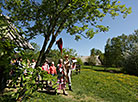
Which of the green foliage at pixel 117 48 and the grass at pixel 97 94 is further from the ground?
the green foliage at pixel 117 48

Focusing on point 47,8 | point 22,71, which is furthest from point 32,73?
point 47,8

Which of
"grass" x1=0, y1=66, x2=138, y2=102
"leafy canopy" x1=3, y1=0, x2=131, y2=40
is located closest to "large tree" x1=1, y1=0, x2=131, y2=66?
"leafy canopy" x1=3, y1=0, x2=131, y2=40

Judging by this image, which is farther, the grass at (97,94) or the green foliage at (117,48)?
the green foliage at (117,48)

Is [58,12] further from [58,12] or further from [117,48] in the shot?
[117,48]

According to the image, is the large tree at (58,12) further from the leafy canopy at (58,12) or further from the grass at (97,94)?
the grass at (97,94)

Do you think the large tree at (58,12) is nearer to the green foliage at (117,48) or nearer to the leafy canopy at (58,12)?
the leafy canopy at (58,12)

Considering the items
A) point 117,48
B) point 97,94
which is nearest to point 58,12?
point 97,94

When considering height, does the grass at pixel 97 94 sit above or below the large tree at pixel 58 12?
below

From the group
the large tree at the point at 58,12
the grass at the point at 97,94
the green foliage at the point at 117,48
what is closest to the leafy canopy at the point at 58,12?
the large tree at the point at 58,12

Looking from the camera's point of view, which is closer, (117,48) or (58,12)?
(58,12)

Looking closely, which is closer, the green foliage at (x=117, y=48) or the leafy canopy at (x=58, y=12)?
the leafy canopy at (x=58, y=12)

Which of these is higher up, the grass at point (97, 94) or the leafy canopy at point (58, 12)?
the leafy canopy at point (58, 12)

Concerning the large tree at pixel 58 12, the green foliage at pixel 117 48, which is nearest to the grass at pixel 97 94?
the large tree at pixel 58 12

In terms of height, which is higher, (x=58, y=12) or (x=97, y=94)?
(x=58, y=12)
